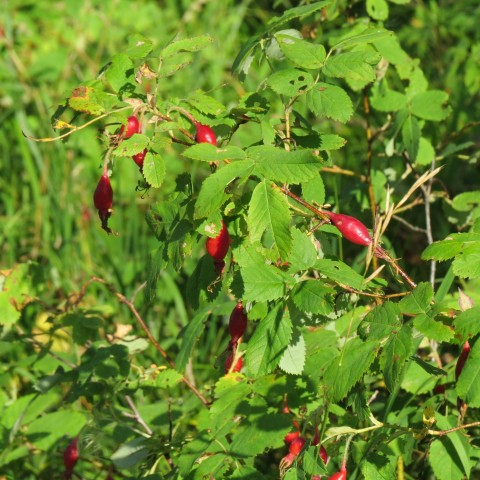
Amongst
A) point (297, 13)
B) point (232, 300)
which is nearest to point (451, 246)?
point (297, 13)

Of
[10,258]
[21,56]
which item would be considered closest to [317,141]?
[10,258]

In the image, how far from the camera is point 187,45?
1602 millimetres

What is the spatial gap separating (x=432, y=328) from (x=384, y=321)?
0.09 meters

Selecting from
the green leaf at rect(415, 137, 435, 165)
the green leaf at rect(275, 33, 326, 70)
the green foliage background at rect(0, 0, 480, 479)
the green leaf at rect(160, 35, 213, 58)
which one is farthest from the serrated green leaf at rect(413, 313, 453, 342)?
the green leaf at rect(415, 137, 435, 165)

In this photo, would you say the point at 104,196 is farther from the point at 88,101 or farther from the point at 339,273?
the point at 339,273

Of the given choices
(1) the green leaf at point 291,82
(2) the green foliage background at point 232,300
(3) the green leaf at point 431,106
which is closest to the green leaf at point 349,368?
(2) the green foliage background at point 232,300

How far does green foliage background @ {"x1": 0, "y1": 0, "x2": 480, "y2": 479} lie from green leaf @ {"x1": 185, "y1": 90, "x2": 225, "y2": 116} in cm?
4

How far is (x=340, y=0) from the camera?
7.47 feet

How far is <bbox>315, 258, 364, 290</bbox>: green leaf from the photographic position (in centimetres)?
142

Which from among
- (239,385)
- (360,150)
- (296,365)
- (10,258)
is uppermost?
(296,365)

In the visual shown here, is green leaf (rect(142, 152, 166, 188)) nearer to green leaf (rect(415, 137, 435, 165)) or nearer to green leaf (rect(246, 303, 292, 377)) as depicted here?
green leaf (rect(246, 303, 292, 377))

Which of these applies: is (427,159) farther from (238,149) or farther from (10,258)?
A: (10,258)

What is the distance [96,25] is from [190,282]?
353 centimetres

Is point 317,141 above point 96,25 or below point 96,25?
above
